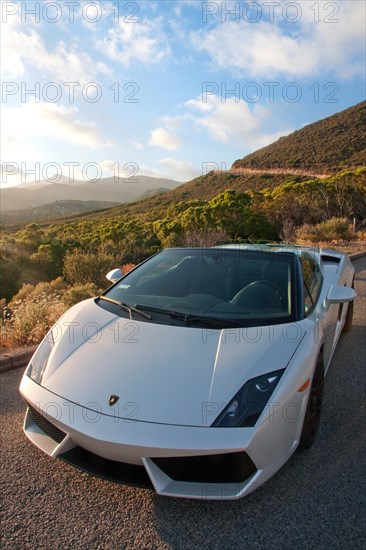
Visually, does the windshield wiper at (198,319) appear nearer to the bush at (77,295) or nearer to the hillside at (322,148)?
the bush at (77,295)

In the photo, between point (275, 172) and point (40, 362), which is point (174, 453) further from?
point (275, 172)

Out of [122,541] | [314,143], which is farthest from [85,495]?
[314,143]

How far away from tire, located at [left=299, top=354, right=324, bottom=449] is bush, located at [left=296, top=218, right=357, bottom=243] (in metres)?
11.9

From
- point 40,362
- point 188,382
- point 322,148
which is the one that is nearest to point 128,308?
point 40,362

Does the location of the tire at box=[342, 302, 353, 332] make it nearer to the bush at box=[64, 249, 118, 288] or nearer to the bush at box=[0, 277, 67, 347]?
the bush at box=[0, 277, 67, 347]

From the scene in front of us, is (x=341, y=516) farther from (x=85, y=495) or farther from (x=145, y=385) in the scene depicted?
(x=85, y=495)

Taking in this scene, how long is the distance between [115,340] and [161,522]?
1.06 metres

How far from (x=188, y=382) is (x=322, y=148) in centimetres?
4880

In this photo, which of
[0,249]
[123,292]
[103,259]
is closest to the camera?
[123,292]

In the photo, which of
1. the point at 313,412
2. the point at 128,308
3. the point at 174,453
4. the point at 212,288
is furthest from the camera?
the point at 212,288

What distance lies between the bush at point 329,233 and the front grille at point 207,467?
42.1ft

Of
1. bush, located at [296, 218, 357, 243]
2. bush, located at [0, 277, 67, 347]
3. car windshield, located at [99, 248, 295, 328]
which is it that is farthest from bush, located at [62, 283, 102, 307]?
bush, located at [296, 218, 357, 243]

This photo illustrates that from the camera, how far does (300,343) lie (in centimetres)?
248

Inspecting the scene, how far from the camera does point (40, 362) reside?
8.60 feet
